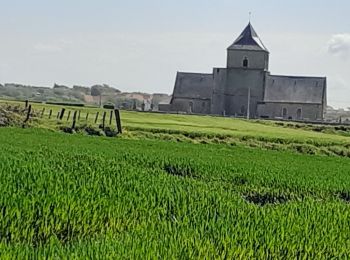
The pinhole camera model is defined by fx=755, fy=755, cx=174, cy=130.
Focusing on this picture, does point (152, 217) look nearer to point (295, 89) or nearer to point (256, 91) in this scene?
point (256, 91)

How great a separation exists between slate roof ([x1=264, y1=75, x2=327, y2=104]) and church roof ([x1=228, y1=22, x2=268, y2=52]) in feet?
16.0

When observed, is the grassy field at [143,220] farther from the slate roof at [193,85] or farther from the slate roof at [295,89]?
the slate roof at [193,85]

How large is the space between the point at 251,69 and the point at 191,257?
340 feet

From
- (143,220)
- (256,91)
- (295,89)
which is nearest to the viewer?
(143,220)

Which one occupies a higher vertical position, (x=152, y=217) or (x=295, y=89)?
(x=295, y=89)

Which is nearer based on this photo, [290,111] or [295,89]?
[290,111]

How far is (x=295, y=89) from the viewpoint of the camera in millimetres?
109562

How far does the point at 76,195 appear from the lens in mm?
11062

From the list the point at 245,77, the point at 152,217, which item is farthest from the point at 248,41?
the point at 152,217

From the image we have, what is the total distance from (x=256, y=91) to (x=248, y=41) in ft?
28.7

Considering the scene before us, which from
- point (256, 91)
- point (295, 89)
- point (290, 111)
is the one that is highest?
point (295, 89)

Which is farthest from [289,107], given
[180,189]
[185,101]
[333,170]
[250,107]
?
[180,189]

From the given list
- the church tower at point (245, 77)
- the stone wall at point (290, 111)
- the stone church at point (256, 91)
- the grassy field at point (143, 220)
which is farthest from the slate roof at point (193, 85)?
the grassy field at point (143, 220)

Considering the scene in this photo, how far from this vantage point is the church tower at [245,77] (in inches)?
4279
